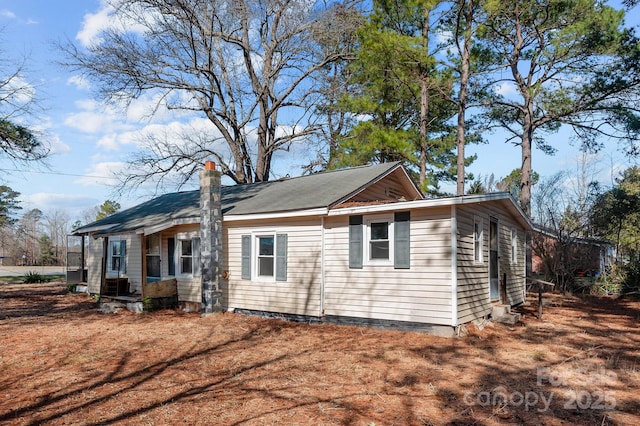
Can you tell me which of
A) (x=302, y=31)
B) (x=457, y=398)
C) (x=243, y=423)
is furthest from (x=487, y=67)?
(x=243, y=423)

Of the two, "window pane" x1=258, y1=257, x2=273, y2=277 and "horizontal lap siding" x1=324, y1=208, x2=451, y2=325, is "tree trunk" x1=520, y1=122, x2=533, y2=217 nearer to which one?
"horizontal lap siding" x1=324, y1=208, x2=451, y2=325

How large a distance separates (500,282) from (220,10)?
17075 mm

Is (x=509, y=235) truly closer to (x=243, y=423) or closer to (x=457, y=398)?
(x=457, y=398)

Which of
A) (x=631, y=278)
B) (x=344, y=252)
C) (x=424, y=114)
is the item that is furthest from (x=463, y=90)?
(x=344, y=252)

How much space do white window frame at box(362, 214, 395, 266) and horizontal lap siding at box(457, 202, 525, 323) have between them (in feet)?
4.70

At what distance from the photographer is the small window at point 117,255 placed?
47.7 ft

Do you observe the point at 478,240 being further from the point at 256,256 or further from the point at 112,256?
the point at 112,256

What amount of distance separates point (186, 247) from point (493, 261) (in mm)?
8782

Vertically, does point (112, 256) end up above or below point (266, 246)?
below

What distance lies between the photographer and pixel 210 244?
11164mm

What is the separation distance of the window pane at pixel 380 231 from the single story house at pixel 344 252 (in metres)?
0.02

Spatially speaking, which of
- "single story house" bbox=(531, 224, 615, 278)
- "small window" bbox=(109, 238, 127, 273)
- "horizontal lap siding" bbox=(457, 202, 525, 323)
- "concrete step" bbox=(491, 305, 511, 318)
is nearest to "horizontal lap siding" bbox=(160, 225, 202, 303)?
"small window" bbox=(109, 238, 127, 273)

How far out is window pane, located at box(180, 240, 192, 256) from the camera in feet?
41.3

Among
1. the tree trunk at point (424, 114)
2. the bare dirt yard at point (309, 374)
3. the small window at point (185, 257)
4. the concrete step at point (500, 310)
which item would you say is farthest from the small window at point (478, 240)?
the tree trunk at point (424, 114)
